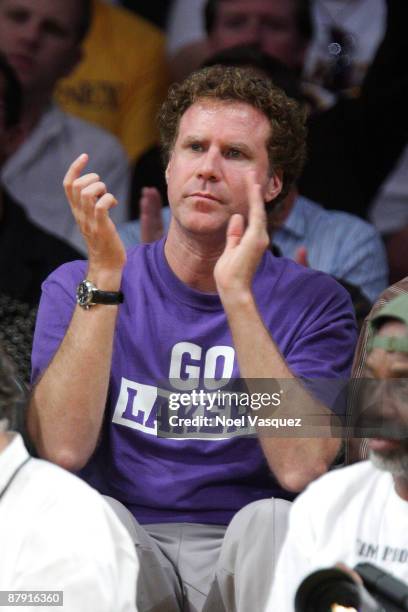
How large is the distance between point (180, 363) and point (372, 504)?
1.71 ft

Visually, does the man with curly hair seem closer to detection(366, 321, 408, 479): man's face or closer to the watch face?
the watch face

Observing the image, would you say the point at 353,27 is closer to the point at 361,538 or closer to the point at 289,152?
the point at 289,152

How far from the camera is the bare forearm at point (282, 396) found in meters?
2.33

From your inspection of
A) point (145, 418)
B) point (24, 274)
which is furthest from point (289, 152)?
point (24, 274)

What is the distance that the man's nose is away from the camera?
255 cm

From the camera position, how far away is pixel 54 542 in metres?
1.98

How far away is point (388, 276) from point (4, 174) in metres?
1.19

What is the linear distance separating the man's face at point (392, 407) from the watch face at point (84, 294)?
554 mm

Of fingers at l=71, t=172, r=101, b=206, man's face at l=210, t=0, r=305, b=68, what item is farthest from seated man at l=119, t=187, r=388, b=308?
fingers at l=71, t=172, r=101, b=206

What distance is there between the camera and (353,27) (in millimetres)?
3980

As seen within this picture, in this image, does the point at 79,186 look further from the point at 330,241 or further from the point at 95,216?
the point at 330,241

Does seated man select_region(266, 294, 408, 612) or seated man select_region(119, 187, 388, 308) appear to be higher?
seated man select_region(266, 294, 408, 612)

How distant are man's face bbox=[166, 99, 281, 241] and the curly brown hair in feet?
0.08

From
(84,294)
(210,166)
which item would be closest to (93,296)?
(84,294)
